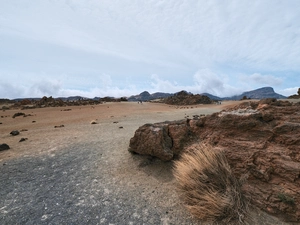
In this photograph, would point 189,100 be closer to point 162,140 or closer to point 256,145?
point 162,140

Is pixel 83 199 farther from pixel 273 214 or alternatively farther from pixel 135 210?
pixel 273 214

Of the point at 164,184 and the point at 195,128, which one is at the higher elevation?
the point at 195,128

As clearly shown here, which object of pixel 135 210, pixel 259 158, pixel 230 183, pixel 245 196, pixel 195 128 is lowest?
pixel 135 210

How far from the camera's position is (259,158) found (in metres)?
4.42

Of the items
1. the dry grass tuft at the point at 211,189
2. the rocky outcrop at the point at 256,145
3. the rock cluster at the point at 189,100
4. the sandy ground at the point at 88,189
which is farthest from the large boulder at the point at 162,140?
the rock cluster at the point at 189,100

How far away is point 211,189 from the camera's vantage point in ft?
13.0

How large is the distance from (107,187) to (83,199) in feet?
2.20

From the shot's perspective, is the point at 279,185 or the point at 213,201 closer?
the point at 213,201

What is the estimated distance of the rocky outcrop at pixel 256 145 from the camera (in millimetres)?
3871

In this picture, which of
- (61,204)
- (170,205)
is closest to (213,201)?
(170,205)

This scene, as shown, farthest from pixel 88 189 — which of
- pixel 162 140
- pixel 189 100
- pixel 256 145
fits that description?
pixel 189 100

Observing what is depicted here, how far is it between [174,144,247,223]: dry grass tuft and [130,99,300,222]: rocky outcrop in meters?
0.45

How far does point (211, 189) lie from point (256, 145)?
5.32ft

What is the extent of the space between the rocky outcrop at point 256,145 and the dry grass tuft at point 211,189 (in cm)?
45
